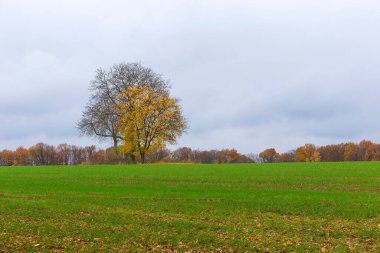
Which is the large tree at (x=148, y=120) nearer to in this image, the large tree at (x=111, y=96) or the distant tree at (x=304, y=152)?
the large tree at (x=111, y=96)

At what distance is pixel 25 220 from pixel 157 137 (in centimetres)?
5161

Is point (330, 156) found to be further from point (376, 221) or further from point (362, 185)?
point (376, 221)

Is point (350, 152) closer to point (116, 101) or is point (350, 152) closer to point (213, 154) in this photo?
point (213, 154)

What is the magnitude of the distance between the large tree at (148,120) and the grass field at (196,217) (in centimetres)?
3821

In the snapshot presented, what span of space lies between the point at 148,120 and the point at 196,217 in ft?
168

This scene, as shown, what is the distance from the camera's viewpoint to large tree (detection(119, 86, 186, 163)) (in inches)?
2677

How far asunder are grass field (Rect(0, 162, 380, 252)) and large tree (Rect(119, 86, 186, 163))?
125ft

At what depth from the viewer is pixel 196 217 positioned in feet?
58.9

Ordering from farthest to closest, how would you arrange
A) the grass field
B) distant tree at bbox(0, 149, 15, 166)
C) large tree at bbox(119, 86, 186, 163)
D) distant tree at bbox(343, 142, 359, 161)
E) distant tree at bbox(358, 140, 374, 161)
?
distant tree at bbox(0, 149, 15, 166) < distant tree at bbox(343, 142, 359, 161) < distant tree at bbox(358, 140, 374, 161) < large tree at bbox(119, 86, 186, 163) < the grass field

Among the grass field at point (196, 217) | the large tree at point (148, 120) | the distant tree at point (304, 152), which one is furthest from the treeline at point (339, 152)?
the grass field at point (196, 217)

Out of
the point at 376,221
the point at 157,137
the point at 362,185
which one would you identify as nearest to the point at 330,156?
the point at 157,137

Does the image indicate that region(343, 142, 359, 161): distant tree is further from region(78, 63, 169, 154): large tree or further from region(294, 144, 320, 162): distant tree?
region(78, 63, 169, 154): large tree

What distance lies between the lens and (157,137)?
69000mm

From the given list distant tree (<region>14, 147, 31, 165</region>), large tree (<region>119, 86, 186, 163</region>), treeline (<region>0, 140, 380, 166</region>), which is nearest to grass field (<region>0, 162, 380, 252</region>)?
large tree (<region>119, 86, 186, 163</region>)
